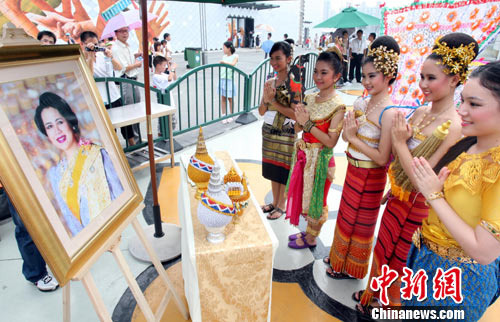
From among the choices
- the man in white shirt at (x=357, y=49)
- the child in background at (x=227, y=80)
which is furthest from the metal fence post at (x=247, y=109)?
the man in white shirt at (x=357, y=49)

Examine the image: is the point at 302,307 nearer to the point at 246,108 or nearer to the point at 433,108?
the point at 433,108

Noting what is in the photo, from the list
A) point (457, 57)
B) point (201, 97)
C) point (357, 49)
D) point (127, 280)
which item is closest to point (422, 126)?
point (457, 57)

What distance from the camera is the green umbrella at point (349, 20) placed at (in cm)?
805

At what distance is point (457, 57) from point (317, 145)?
0.96 meters

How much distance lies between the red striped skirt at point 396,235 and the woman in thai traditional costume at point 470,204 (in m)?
0.32

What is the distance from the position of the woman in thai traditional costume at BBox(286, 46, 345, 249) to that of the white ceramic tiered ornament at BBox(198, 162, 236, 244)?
96cm

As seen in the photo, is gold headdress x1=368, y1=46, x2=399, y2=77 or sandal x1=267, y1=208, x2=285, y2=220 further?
sandal x1=267, y1=208, x2=285, y2=220

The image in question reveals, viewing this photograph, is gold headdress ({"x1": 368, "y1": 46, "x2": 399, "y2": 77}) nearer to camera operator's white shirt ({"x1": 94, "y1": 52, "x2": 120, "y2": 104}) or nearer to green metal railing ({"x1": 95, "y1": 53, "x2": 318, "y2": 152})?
green metal railing ({"x1": 95, "y1": 53, "x2": 318, "y2": 152})

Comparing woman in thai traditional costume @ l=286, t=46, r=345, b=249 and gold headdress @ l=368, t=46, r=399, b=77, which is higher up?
gold headdress @ l=368, t=46, r=399, b=77

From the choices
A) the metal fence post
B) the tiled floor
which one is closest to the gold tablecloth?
the tiled floor

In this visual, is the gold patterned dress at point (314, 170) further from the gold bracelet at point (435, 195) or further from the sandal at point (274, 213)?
the gold bracelet at point (435, 195)

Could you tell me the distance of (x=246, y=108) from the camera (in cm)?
599

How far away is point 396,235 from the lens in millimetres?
1712

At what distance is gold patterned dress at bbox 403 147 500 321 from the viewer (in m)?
0.98
